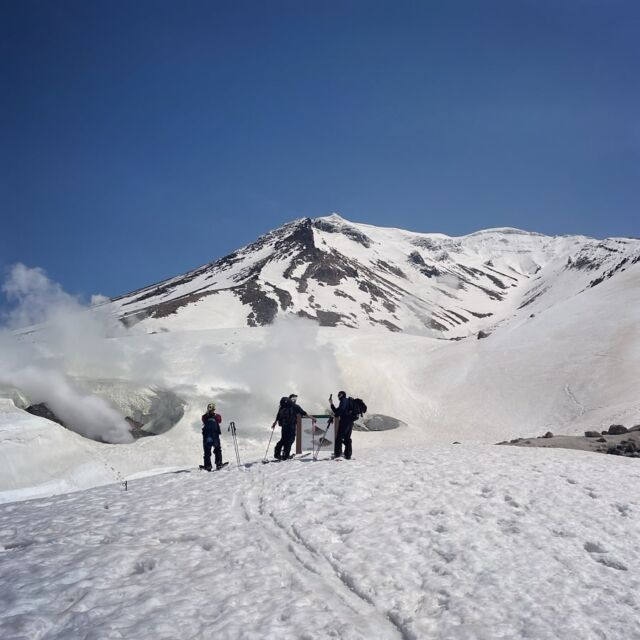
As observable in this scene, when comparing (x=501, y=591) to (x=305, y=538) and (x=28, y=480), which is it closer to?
(x=305, y=538)

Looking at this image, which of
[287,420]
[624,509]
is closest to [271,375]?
[287,420]

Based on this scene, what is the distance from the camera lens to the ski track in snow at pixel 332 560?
656 cm

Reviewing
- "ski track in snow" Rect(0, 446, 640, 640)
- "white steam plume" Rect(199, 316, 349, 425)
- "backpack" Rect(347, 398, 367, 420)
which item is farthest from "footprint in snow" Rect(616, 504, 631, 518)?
"white steam plume" Rect(199, 316, 349, 425)

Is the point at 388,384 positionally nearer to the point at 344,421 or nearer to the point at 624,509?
the point at 344,421

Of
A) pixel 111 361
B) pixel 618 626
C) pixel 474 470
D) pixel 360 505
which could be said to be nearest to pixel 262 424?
pixel 111 361

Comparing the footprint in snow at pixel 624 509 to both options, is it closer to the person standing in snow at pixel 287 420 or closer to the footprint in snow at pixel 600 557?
the footprint in snow at pixel 600 557

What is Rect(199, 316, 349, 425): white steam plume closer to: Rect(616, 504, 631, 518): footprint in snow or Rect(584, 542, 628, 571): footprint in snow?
Rect(616, 504, 631, 518): footprint in snow

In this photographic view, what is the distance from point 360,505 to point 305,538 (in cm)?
235

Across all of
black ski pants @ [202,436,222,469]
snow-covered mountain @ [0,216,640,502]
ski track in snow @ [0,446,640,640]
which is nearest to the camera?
ski track in snow @ [0,446,640,640]

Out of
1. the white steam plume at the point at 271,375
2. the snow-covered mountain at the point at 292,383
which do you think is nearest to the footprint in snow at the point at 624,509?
the snow-covered mountain at the point at 292,383

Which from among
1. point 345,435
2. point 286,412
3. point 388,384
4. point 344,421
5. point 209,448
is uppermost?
point 388,384

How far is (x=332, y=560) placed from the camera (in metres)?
8.66

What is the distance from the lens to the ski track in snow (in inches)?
258

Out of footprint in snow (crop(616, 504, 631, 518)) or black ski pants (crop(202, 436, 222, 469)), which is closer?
footprint in snow (crop(616, 504, 631, 518))
